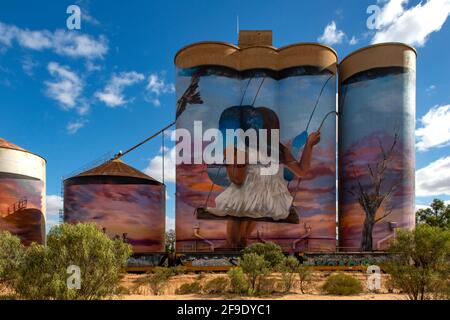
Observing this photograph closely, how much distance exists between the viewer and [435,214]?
7806cm

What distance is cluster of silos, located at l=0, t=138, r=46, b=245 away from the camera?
59938mm

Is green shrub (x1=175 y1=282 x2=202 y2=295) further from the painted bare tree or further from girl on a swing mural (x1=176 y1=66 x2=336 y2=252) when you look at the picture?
the painted bare tree

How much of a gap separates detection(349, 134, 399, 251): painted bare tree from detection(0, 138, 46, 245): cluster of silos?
167ft

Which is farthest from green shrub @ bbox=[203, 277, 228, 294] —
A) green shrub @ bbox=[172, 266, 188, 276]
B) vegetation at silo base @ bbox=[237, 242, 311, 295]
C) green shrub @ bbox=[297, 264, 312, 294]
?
green shrub @ bbox=[172, 266, 188, 276]

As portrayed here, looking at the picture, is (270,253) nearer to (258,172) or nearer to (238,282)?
(238,282)

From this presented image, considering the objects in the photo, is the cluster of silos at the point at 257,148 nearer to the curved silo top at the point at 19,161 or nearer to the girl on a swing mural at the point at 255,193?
the girl on a swing mural at the point at 255,193

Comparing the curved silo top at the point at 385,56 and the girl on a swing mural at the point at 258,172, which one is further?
the curved silo top at the point at 385,56

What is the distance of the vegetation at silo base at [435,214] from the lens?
74312 mm

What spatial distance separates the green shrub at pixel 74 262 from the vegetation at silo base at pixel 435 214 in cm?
6798

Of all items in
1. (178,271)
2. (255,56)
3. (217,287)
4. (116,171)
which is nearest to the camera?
(217,287)

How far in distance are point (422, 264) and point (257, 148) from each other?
113 ft

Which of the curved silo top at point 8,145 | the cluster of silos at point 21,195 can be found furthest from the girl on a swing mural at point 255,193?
the curved silo top at point 8,145

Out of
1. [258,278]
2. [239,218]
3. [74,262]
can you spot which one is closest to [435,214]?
[239,218]
